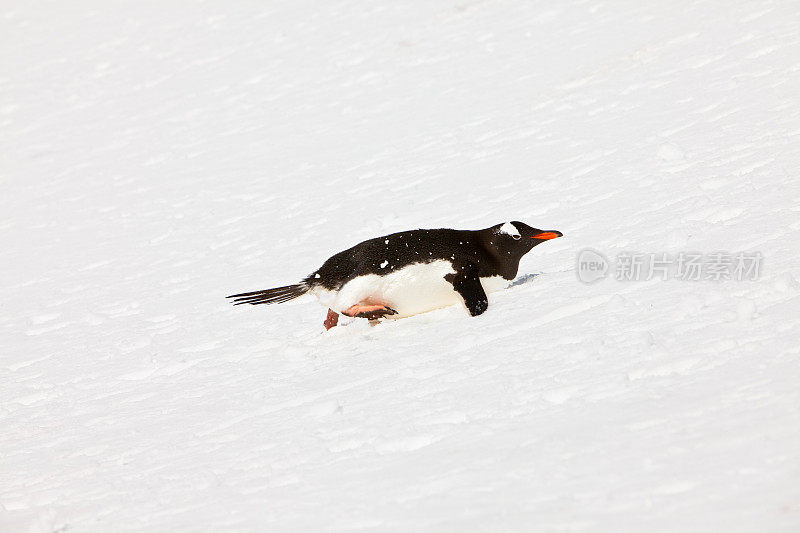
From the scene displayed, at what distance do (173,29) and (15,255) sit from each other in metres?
9.08

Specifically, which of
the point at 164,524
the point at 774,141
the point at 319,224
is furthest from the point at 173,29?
the point at 164,524

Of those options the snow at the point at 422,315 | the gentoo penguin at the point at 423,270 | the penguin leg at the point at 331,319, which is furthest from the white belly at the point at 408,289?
the penguin leg at the point at 331,319

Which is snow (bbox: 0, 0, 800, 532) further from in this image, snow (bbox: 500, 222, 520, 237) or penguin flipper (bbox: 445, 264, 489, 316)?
snow (bbox: 500, 222, 520, 237)

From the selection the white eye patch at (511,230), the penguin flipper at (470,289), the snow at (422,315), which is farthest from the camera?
the white eye patch at (511,230)

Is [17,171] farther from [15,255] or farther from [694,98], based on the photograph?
[694,98]

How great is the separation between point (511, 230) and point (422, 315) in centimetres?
78

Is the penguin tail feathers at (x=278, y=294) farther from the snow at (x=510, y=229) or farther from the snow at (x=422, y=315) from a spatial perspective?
the snow at (x=510, y=229)

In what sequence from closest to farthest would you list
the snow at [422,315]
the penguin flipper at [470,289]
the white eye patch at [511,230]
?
the snow at [422,315]
the penguin flipper at [470,289]
the white eye patch at [511,230]

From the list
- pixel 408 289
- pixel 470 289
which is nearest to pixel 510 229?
pixel 470 289

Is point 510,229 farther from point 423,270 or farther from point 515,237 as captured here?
point 423,270

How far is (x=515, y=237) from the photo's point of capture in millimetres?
5141

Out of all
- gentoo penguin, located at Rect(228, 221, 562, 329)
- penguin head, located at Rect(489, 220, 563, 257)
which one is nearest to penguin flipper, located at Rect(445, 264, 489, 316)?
gentoo penguin, located at Rect(228, 221, 562, 329)

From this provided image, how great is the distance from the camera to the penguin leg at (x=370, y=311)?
4.94m

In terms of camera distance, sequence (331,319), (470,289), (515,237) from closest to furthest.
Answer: (470,289), (515,237), (331,319)
